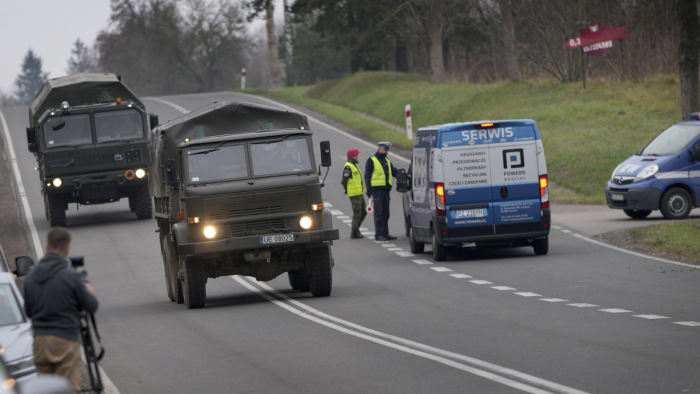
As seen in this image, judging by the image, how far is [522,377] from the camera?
35.2 ft

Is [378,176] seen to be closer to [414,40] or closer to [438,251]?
[438,251]

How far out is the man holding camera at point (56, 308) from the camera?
29.6 feet

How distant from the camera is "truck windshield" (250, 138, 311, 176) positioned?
1780 cm

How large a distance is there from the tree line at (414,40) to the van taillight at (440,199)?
44.7ft

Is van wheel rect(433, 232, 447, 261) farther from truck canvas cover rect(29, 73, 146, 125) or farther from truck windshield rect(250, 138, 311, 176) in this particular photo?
truck canvas cover rect(29, 73, 146, 125)

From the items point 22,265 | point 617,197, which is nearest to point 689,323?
point 22,265

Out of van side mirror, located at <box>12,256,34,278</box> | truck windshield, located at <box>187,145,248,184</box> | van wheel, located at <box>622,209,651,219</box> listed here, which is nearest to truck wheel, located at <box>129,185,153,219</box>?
van wheel, located at <box>622,209,651,219</box>

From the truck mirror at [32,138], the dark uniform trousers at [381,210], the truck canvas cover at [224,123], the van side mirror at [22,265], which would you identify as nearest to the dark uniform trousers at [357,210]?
the dark uniform trousers at [381,210]

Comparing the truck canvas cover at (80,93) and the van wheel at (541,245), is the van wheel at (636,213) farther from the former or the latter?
the truck canvas cover at (80,93)

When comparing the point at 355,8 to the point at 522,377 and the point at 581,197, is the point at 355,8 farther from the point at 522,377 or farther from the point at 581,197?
the point at 522,377

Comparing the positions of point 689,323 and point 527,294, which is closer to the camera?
point 689,323

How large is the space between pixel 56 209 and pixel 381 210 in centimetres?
890

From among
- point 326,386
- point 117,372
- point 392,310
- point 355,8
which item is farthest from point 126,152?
point 355,8

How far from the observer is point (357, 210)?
26.6m
